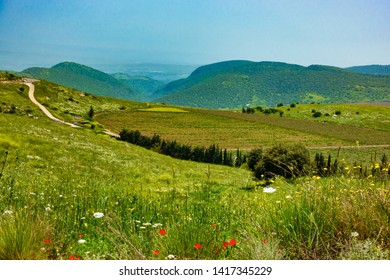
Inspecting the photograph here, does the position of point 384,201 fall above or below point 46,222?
above

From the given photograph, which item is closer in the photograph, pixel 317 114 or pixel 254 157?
pixel 254 157

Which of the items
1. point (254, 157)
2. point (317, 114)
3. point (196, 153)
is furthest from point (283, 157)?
point (317, 114)

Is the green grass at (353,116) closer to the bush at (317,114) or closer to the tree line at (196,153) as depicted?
the bush at (317,114)

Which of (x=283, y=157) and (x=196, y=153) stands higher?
(x=283, y=157)

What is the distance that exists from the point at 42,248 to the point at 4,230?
0.57 meters

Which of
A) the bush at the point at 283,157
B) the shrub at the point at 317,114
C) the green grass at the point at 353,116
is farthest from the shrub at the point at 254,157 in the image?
the shrub at the point at 317,114

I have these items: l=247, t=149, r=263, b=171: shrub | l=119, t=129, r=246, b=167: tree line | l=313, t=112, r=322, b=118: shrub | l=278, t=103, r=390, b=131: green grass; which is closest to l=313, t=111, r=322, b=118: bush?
l=313, t=112, r=322, b=118: shrub

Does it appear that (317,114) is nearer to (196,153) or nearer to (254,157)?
(196,153)

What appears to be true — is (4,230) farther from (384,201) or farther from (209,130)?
(209,130)

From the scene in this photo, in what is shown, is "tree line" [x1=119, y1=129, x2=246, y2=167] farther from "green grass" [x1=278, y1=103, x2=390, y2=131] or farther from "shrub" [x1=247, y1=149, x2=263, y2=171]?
"green grass" [x1=278, y1=103, x2=390, y2=131]

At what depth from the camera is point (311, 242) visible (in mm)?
4781

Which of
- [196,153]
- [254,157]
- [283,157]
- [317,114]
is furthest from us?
[317,114]

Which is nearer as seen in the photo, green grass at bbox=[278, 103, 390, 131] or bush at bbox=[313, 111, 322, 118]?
green grass at bbox=[278, 103, 390, 131]
